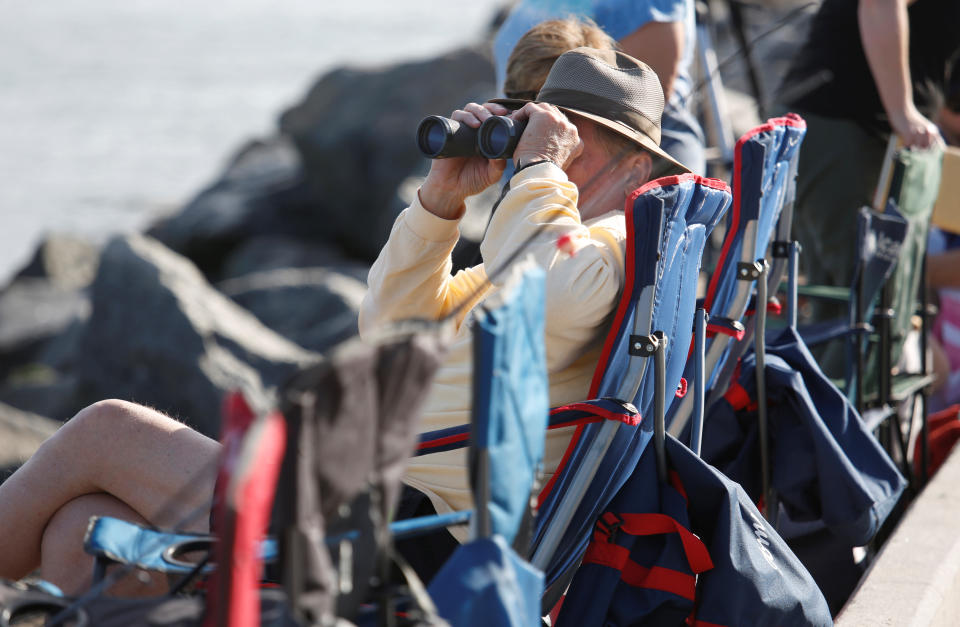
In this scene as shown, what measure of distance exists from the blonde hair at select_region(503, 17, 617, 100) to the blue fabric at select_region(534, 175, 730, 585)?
64 cm

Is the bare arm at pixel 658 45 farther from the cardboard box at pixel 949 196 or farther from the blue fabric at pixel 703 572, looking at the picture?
the blue fabric at pixel 703 572

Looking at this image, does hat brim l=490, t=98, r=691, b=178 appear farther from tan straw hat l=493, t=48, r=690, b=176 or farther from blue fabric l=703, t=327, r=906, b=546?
blue fabric l=703, t=327, r=906, b=546

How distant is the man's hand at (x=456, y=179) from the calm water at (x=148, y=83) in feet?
48.1

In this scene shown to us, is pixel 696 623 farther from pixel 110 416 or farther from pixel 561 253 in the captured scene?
pixel 110 416

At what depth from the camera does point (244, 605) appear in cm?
130

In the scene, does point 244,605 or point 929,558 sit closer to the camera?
point 244,605

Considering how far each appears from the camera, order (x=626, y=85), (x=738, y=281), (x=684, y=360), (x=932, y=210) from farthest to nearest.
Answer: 1. (x=932, y=210)
2. (x=738, y=281)
3. (x=626, y=85)
4. (x=684, y=360)

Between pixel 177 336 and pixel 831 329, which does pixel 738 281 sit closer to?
pixel 831 329

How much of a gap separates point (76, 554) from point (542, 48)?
1533 mm

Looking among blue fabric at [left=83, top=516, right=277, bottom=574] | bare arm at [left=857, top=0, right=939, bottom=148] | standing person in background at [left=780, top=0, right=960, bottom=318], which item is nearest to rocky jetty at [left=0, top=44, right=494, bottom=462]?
standing person in background at [left=780, top=0, right=960, bottom=318]

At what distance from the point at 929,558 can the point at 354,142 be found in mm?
8841

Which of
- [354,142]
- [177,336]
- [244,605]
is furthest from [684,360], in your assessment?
[354,142]

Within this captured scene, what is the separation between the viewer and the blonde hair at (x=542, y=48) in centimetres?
274

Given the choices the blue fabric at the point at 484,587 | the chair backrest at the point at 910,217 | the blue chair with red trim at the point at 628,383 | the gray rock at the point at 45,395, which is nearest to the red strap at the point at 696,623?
the blue chair with red trim at the point at 628,383
